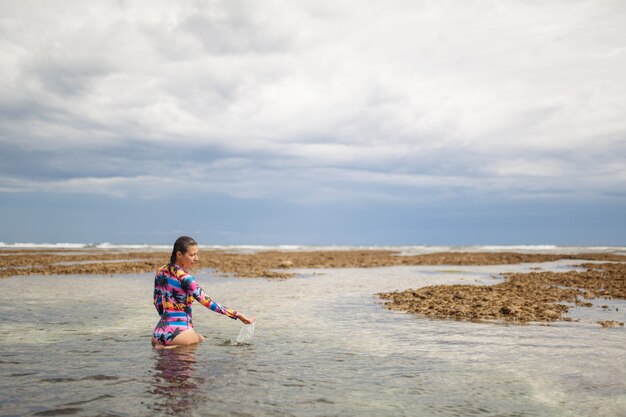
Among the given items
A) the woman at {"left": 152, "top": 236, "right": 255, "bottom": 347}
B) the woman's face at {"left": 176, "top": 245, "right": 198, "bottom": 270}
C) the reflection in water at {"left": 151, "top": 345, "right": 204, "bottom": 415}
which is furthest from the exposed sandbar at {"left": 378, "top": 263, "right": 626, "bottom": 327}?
the reflection in water at {"left": 151, "top": 345, "right": 204, "bottom": 415}

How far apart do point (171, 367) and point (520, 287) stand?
1766 centimetres

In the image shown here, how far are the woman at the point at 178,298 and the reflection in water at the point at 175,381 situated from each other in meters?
0.29

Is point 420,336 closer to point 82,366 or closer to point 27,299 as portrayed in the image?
point 82,366

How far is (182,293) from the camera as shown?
988 cm

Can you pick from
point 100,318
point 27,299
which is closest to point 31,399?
point 100,318

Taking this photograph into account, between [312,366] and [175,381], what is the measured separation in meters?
2.46

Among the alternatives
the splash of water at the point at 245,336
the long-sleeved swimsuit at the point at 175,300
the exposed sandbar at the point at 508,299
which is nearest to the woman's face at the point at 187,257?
the long-sleeved swimsuit at the point at 175,300

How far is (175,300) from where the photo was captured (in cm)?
994

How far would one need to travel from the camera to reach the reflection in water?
652 cm

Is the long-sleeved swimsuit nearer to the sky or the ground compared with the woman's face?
nearer to the ground

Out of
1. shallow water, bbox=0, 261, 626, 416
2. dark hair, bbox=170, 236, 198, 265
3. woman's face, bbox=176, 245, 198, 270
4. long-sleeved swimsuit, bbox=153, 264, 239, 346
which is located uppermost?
dark hair, bbox=170, 236, 198, 265

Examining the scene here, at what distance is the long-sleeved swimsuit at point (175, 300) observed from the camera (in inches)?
385

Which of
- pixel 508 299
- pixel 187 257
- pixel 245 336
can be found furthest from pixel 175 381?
pixel 508 299

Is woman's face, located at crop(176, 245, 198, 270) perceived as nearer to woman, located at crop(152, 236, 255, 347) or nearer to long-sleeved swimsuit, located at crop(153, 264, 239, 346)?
woman, located at crop(152, 236, 255, 347)
